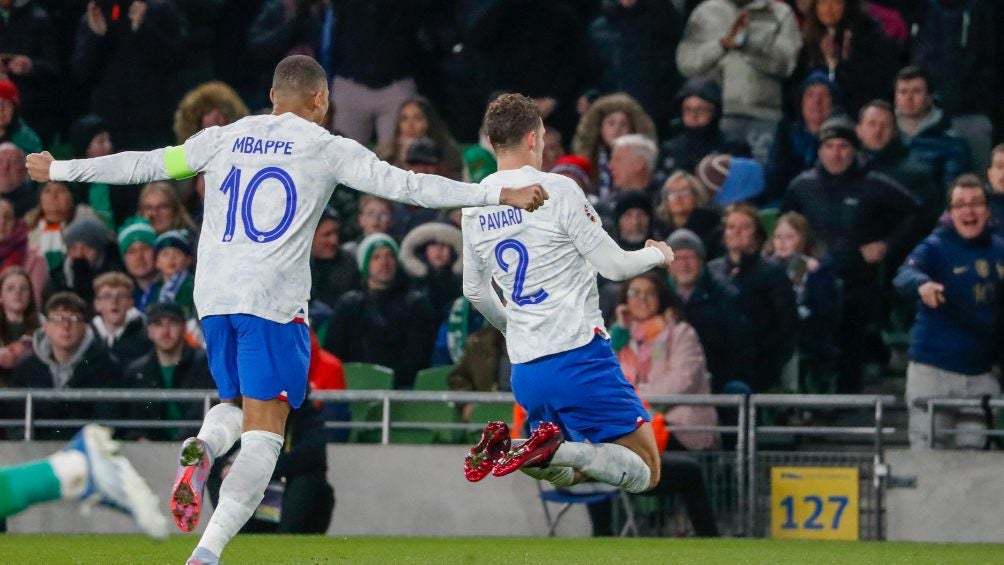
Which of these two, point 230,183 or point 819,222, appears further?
point 819,222

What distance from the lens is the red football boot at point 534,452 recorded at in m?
7.99

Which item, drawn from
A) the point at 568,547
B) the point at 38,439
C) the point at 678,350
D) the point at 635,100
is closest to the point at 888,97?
the point at 635,100

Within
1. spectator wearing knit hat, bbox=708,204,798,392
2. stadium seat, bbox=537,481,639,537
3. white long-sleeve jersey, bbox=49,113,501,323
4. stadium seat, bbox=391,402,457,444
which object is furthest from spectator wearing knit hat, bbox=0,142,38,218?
white long-sleeve jersey, bbox=49,113,501,323

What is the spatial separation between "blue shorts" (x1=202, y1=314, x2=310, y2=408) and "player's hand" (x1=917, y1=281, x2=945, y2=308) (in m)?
5.71

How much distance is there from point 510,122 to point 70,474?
3.21m

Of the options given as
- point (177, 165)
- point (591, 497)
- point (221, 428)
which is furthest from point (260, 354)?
point (591, 497)

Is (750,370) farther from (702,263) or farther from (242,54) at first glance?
(242,54)

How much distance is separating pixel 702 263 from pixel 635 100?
7.63ft

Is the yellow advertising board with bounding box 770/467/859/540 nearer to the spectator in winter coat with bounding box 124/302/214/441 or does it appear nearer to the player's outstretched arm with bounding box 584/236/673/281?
the spectator in winter coat with bounding box 124/302/214/441

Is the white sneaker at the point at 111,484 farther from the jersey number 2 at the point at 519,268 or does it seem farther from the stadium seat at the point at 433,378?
the stadium seat at the point at 433,378

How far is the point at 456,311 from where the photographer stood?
13.9 m

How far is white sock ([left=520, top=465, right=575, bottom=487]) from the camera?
27.0ft

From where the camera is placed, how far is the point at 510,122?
8.42m

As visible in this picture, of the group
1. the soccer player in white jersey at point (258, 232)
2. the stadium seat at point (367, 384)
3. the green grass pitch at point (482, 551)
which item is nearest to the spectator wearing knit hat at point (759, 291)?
the green grass pitch at point (482, 551)
